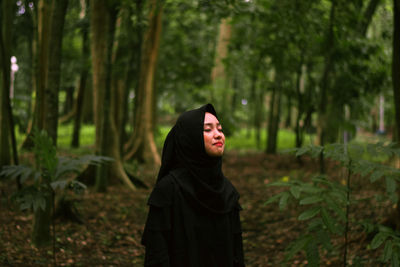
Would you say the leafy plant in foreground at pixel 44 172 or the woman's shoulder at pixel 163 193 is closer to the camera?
the woman's shoulder at pixel 163 193

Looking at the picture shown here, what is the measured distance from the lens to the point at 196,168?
2924 mm

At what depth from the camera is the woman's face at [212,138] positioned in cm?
291

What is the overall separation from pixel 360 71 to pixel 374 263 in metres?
5.83

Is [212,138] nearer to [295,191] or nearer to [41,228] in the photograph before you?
[295,191]

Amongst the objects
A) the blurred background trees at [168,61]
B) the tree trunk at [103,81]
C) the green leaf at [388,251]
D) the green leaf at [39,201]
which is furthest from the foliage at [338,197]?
the tree trunk at [103,81]

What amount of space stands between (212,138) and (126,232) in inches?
178

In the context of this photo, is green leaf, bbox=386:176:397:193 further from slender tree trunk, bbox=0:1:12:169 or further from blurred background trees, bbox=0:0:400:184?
slender tree trunk, bbox=0:1:12:169

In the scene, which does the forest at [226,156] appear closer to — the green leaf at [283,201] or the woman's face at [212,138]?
the green leaf at [283,201]

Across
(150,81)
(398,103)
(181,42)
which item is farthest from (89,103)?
(398,103)

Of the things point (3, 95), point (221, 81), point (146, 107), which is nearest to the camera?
point (3, 95)

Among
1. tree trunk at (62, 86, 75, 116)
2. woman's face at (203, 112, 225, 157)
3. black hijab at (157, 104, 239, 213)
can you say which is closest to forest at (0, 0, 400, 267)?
black hijab at (157, 104, 239, 213)

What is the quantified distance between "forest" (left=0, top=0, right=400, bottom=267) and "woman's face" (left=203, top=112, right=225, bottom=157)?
3.10 ft

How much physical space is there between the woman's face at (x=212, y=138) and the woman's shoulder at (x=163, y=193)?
34 cm

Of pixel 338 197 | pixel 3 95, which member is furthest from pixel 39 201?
pixel 3 95
